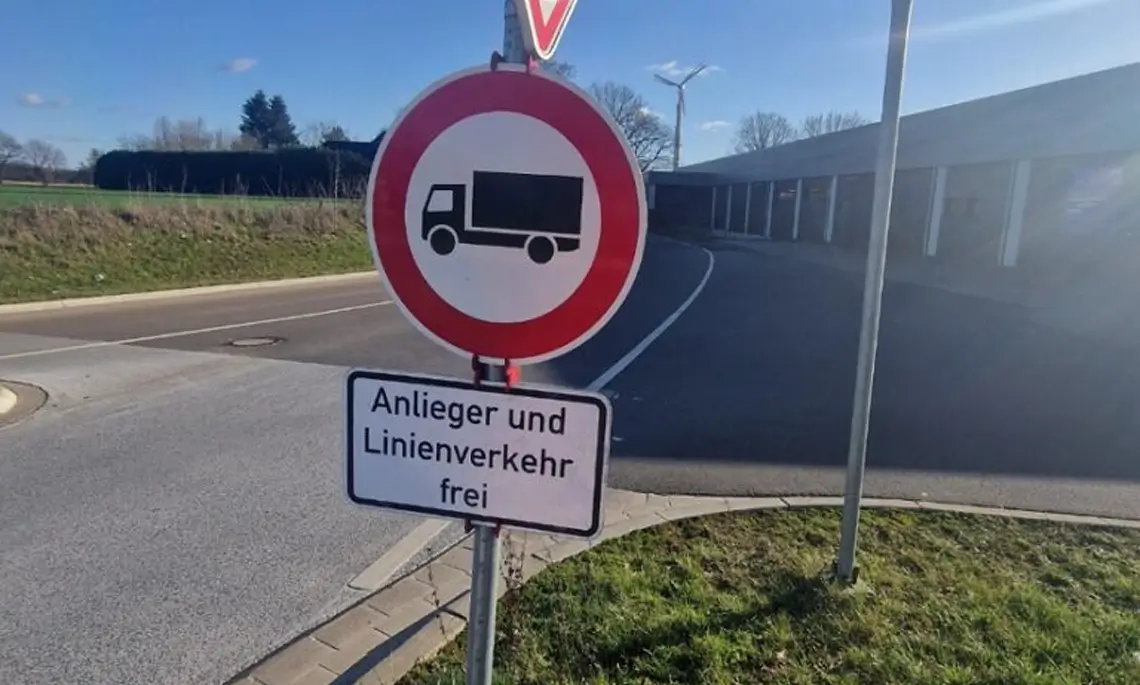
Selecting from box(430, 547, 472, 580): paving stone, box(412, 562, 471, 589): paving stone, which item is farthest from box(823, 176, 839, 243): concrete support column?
box(412, 562, 471, 589): paving stone

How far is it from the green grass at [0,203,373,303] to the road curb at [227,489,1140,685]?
13136 millimetres

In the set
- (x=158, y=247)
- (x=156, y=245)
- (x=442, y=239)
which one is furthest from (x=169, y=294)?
(x=442, y=239)

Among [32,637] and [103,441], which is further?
[103,441]

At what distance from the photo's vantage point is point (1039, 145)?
1964cm

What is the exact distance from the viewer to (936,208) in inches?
973

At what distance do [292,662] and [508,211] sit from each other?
85.2 inches

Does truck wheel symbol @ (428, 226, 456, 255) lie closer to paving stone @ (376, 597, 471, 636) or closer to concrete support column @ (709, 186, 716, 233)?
paving stone @ (376, 597, 471, 636)

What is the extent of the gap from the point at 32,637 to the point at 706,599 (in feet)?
9.30

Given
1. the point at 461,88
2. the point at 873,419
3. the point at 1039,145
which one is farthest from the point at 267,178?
the point at 461,88

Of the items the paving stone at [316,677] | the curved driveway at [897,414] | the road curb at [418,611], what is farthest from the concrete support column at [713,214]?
the paving stone at [316,677]

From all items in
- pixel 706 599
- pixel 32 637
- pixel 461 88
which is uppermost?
pixel 461 88

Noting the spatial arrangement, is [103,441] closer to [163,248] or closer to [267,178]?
[163,248]

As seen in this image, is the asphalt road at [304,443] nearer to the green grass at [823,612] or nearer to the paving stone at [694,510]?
the paving stone at [694,510]

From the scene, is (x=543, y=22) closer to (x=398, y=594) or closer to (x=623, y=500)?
(x=398, y=594)
